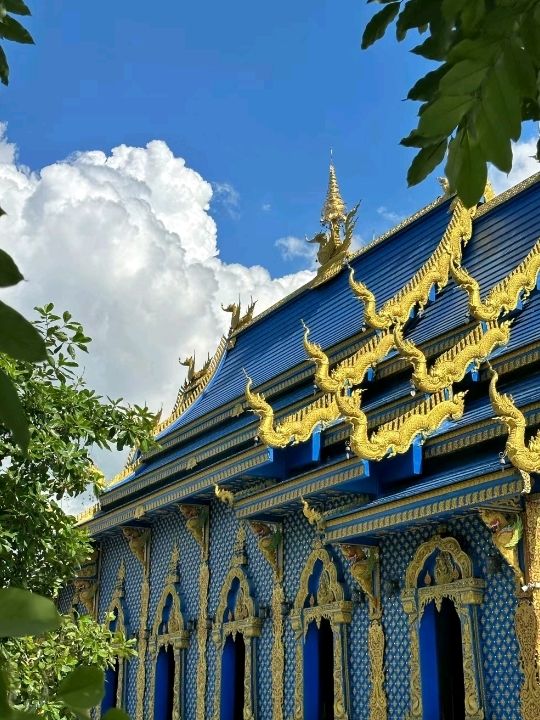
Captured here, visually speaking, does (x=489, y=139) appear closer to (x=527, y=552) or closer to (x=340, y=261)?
(x=527, y=552)

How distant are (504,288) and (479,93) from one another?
9063 mm

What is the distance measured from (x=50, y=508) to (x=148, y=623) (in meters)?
8.12

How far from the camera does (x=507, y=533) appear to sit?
307 inches

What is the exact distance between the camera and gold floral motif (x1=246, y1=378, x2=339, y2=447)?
10.6 metres

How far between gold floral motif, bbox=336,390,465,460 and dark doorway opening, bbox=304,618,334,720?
2.36 metres

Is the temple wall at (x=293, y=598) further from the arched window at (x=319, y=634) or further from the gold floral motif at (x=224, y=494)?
the gold floral motif at (x=224, y=494)

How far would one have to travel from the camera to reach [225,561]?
12875 millimetres

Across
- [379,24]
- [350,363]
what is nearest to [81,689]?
[379,24]

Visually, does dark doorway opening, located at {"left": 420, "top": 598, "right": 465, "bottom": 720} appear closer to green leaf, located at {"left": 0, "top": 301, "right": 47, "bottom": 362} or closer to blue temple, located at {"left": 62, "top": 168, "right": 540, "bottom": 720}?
blue temple, located at {"left": 62, "top": 168, "right": 540, "bottom": 720}

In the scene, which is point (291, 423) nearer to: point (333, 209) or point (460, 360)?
point (460, 360)

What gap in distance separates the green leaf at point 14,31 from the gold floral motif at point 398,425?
7.67 meters

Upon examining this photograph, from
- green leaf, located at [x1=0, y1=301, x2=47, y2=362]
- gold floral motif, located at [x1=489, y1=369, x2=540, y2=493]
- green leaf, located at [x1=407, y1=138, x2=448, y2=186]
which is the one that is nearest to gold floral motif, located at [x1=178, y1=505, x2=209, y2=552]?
gold floral motif, located at [x1=489, y1=369, x2=540, y2=493]

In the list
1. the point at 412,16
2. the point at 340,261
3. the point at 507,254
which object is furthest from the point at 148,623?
the point at 412,16

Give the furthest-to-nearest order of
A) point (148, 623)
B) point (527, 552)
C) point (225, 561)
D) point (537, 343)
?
1. point (148, 623)
2. point (225, 561)
3. point (537, 343)
4. point (527, 552)
